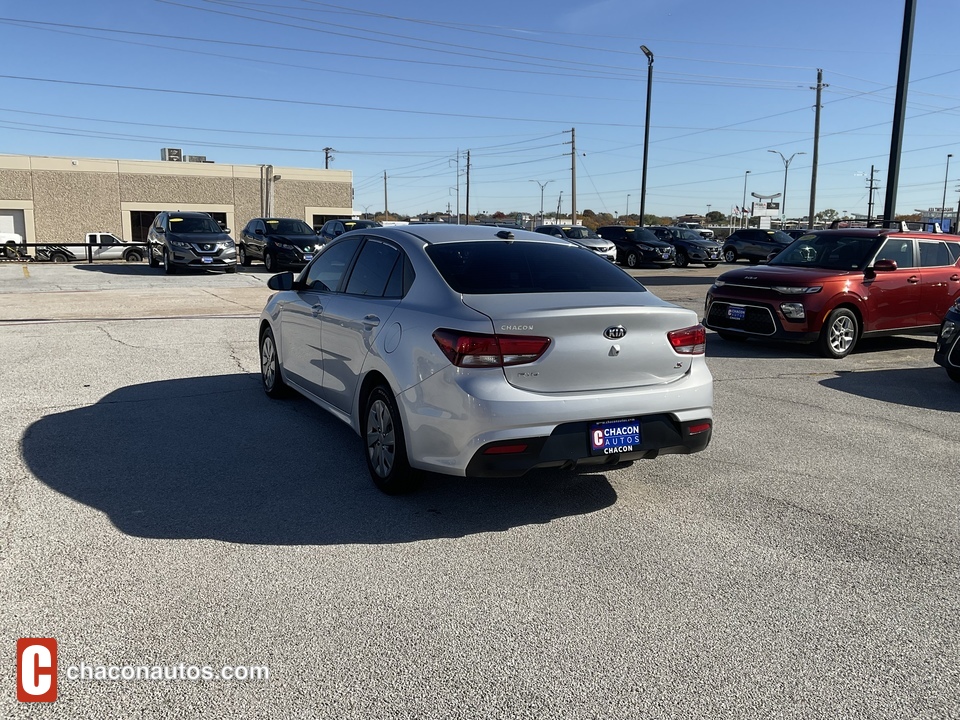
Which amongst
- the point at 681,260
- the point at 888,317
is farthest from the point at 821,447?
the point at 681,260

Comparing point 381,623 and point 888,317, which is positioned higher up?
point 888,317

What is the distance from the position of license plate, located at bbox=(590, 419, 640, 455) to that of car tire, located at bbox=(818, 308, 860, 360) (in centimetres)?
688

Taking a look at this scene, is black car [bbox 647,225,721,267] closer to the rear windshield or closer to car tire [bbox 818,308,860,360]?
car tire [bbox 818,308,860,360]

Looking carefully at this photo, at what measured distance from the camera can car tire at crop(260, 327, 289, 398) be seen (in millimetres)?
7371

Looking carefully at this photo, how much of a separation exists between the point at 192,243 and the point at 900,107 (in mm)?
18510

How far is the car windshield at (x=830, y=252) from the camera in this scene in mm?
Answer: 10969

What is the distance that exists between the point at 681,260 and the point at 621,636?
3210 cm

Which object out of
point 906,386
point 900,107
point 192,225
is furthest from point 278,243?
point 906,386

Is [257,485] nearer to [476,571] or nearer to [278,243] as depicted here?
[476,571]

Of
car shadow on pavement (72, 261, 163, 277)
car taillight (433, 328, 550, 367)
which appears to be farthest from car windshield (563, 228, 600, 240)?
car taillight (433, 328, 550, 367)

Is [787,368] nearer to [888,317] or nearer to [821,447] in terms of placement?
[888,317]

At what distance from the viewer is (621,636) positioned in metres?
3.34

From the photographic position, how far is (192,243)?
76.1ft

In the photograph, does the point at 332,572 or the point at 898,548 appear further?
the point at 898,548
